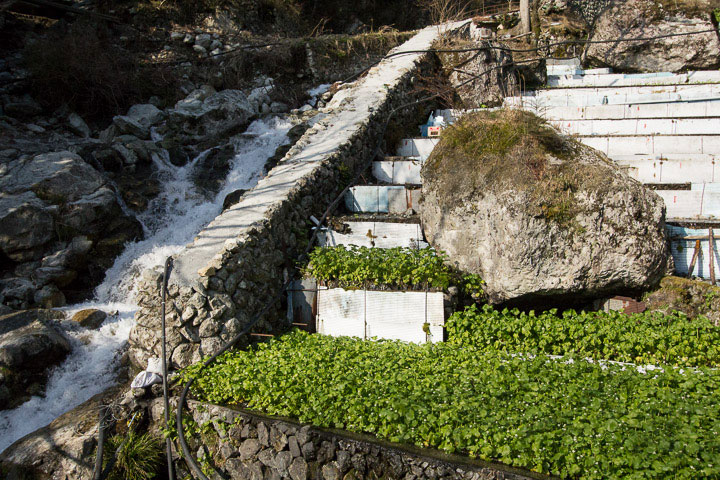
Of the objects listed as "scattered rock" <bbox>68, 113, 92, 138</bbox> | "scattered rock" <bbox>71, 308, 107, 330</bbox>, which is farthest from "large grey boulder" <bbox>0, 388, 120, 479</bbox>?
"scattered rock" <bbox>68, 113, 92, 138</bbox>

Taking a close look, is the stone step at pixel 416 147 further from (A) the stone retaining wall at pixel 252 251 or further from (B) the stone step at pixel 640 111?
(B) the stone step at pixel 640 111

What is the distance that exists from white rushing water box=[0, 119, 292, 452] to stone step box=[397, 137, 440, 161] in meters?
2.57

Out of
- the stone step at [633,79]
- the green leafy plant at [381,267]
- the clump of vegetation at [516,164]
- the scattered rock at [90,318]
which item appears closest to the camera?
the clump of vegetation at [516,164]

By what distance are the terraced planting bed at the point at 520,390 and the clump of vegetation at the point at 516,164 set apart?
1.22 meters

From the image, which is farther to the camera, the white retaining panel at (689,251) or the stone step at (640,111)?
the stone step at (640,111)

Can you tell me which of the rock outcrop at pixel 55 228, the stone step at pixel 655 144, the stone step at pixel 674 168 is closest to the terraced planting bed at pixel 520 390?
the stone step at pixel 674 168

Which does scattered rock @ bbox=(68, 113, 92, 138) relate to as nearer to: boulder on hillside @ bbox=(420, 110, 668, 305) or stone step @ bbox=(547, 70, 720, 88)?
boulder on hillside @ bbox=(420, 110, 668, 305)

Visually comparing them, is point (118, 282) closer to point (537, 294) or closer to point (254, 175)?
point (254, 175)

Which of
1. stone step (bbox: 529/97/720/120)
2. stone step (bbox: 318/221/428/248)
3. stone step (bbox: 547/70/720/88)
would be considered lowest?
stone step (bbox: 318/221/428/248)

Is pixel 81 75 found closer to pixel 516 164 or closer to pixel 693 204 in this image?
pixel 516 164

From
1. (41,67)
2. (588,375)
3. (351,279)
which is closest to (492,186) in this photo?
(351,279)

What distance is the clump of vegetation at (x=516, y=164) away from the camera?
4.89 metres

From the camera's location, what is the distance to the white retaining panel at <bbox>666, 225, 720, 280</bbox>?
16.6 ft

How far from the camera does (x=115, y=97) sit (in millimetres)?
11062
